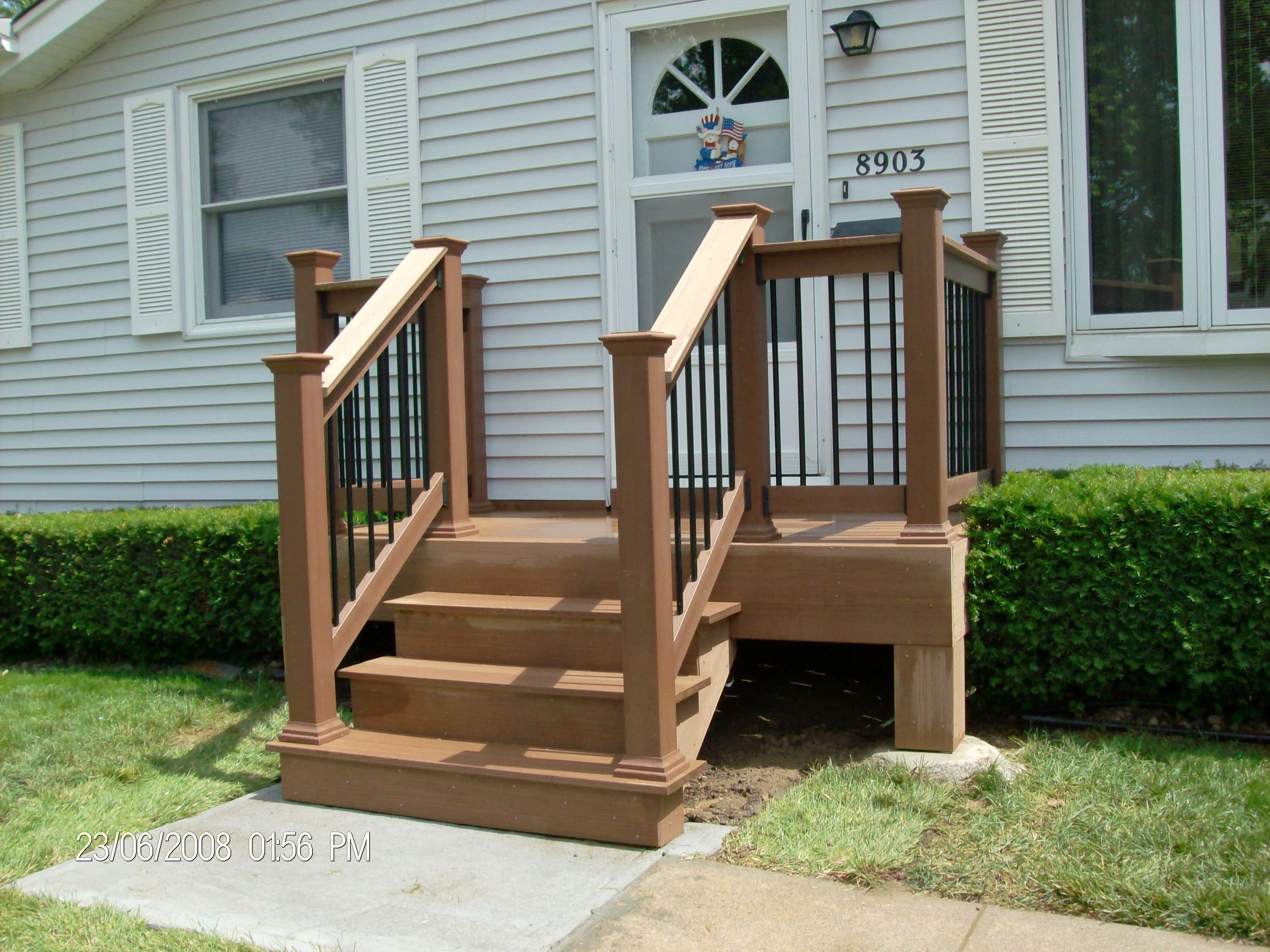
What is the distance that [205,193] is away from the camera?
657cm

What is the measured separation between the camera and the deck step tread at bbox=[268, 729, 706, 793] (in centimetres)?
305

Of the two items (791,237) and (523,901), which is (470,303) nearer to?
(791,237)

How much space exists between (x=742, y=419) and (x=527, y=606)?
36.3 inches

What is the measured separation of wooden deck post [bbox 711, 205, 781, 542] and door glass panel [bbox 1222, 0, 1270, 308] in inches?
80.3

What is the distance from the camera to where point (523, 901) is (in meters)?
2.69

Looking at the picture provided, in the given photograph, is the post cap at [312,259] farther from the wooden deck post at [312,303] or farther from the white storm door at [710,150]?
the white storm door at [710,150]

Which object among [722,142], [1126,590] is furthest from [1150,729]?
[722,142]

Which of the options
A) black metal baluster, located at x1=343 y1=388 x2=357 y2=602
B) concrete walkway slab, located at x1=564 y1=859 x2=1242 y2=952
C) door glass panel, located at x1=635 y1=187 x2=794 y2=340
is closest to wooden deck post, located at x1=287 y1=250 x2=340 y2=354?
black metal baluster, located at x1=343 y1=388 x2=357 y2=602

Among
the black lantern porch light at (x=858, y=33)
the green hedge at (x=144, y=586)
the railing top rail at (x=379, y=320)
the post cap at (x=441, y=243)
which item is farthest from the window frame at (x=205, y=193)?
the black lantern porch light at (x=858, y=33)

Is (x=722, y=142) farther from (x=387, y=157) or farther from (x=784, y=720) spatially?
(x=784, y=720)

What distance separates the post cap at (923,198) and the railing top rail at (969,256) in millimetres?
133

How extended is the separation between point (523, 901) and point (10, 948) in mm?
1126

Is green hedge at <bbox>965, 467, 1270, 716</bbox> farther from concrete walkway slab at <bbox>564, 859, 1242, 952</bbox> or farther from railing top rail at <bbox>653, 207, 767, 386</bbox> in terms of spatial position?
concrete walkway slab at <bbox>564, 859, 1242, 952</bbox>

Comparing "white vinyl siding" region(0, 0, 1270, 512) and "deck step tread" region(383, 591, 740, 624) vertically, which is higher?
"white vinyl siding" region(0, 0, 1270, 512)
